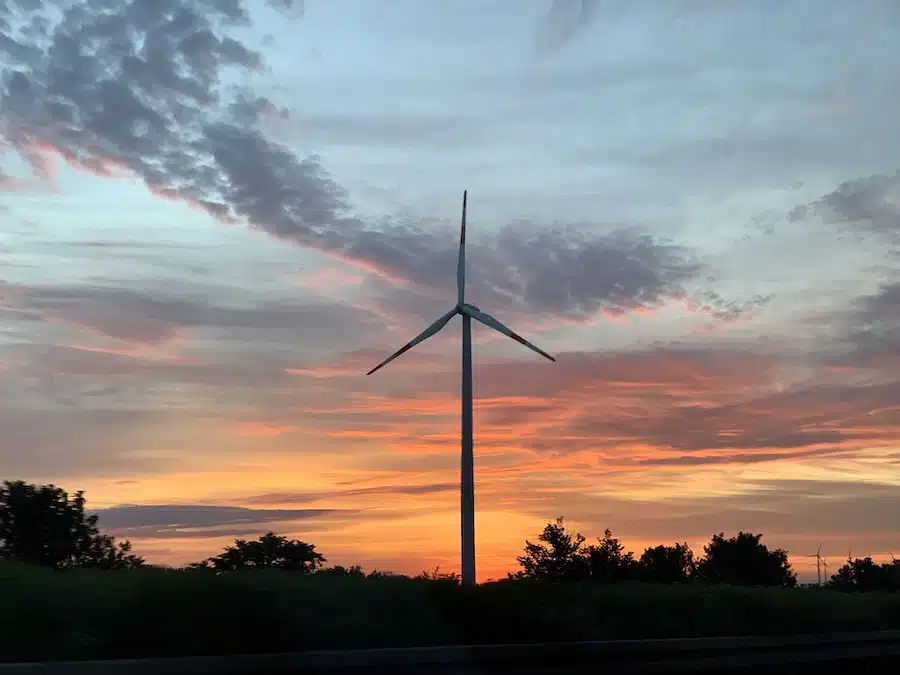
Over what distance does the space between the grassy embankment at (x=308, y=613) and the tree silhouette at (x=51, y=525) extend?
33.1m

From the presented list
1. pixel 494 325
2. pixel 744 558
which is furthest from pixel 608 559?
pixel 744 558

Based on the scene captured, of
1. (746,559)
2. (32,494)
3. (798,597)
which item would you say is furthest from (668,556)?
(798,597)

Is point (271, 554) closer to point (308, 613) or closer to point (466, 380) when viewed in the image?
point (466, 380)

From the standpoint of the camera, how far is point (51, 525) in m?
50.1

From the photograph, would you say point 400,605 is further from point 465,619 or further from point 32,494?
point 32,494

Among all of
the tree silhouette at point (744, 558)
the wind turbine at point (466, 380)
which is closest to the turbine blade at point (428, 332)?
the wind turbine at point (466, 380)

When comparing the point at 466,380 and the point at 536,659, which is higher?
the point at 466,380

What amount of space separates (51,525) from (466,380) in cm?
2413

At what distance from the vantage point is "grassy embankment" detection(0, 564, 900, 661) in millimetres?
12242

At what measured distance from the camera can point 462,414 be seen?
37312mm

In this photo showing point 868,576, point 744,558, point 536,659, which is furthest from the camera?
point 744,558

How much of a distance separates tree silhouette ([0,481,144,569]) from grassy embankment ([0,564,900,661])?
33133 millimetres

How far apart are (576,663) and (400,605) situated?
2883 mm

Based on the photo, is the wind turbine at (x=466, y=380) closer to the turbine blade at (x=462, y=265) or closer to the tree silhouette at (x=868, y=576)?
the turbine blade at (x=462, y=265)
